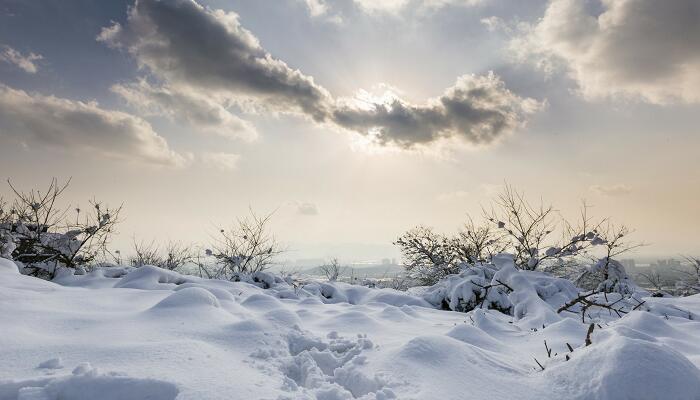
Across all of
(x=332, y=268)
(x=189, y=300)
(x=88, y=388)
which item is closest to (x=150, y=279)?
(x=189, y=300)

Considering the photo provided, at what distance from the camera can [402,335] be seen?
129 inches

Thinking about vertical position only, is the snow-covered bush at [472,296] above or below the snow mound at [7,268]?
below

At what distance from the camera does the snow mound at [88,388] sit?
1532 mm

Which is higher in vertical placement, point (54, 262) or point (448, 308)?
point (54, 262)

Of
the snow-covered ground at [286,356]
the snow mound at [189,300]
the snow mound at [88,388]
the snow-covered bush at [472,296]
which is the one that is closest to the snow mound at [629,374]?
the snow-covered ground at [286,356]

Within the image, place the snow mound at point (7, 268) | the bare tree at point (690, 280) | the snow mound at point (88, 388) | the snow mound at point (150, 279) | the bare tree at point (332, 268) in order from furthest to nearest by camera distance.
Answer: the bare tree at point (332, 268)
the bare tree at point (690, 280)
the snow mound at point (150, 279)
the snow mound at point (7, 268)
the snow mound at point (88, 388)

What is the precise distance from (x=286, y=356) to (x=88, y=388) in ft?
3.81

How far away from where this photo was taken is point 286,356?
249 cm

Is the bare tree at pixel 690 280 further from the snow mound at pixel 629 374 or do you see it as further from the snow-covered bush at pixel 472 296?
the snow mound at pixel 629 374

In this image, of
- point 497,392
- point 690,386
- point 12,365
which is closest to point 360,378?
point 497,392

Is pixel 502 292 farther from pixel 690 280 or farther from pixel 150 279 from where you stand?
pixel 690 280

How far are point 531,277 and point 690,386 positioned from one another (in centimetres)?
483

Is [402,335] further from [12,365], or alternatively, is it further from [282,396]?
[12,365]

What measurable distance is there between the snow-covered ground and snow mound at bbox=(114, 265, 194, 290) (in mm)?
1208
